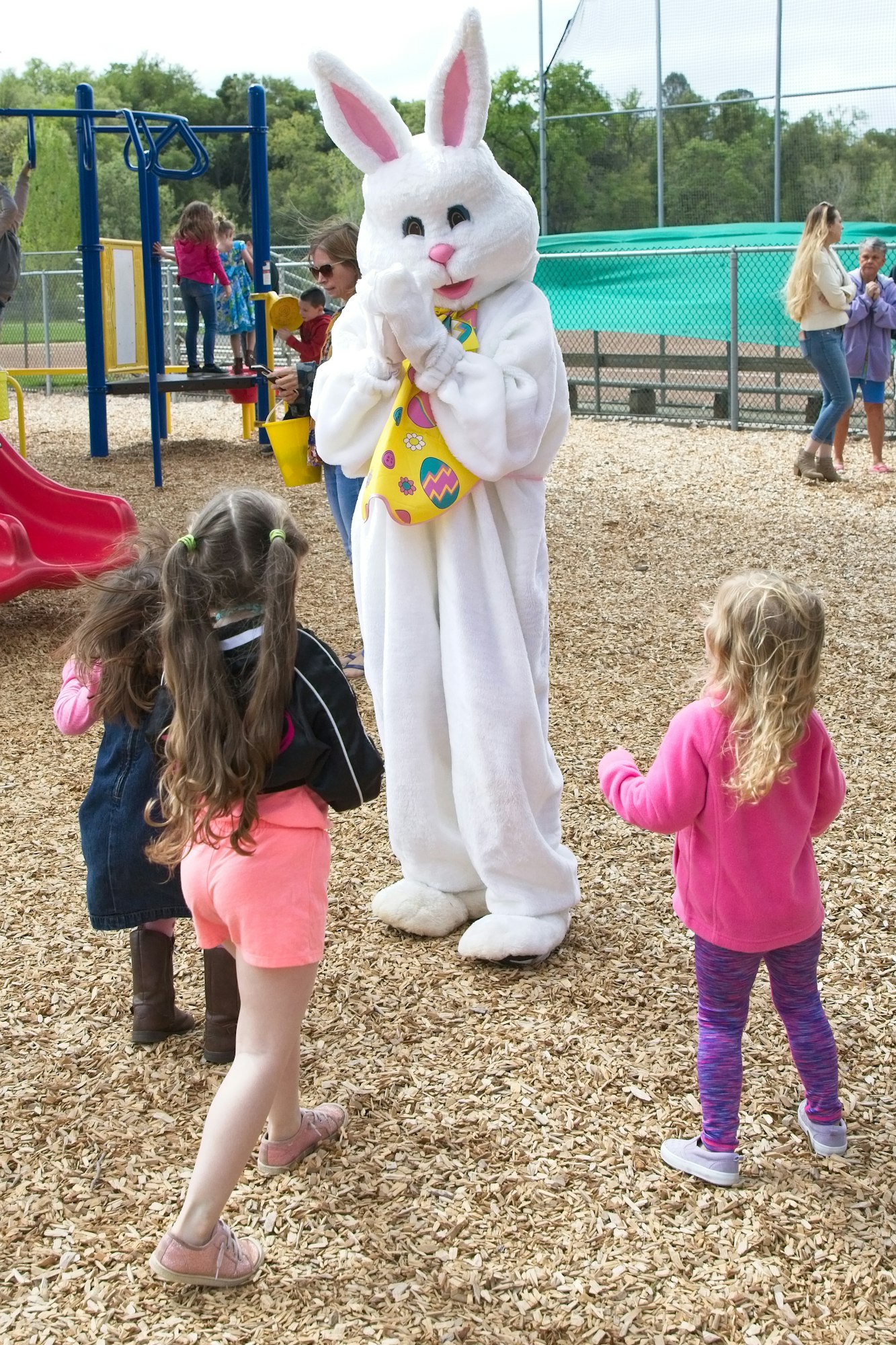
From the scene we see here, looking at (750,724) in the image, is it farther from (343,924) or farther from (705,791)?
(343,924)

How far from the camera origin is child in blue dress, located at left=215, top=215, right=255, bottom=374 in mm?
11945

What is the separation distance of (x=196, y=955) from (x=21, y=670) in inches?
107

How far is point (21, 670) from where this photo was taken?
5.63m

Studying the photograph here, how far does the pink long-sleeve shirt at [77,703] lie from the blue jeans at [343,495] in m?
2.38

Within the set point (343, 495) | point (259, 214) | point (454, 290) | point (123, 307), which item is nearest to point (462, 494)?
point (454, 290)

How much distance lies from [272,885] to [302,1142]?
63 cm

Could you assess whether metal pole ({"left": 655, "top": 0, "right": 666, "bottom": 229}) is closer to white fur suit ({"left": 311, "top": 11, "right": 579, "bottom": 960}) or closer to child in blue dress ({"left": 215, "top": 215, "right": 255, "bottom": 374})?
child in blue dress ({"left": 215, "top": 215, "right": 255, "bottom": 374})

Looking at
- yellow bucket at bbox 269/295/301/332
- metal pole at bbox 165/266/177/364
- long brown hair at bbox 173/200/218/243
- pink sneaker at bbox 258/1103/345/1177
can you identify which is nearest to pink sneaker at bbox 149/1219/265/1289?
pink sneaker at bbox 258/1103/345/1177

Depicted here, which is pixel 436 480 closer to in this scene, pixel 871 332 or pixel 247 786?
pixel 247 786

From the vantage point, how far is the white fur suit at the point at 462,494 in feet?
9.66

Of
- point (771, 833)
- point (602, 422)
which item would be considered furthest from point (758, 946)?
point (602, 422)

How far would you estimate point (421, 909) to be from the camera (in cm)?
331

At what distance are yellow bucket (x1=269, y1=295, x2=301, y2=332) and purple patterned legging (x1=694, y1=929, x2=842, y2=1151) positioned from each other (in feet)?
13.5

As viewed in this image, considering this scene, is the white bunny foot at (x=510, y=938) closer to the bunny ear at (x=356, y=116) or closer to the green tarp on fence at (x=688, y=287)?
the bunny ear at (x=356, y=116)
